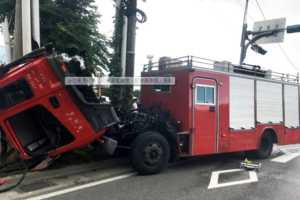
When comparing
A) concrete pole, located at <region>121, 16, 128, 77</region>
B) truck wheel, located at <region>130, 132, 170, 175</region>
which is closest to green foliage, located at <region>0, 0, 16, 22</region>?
concrete pole, located at <region>121, 16, 128, 77</region>

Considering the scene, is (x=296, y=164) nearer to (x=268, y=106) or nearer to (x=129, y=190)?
(x=268, y=106)

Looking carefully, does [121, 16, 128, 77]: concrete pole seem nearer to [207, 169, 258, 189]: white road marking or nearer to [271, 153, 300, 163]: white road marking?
[207, 169, 258, 189]: white road marking

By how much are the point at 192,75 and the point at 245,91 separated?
224cm

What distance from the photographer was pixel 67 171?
5574mm

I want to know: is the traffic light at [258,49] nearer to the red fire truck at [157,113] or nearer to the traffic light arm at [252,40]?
the traffic light arm at [252,40]

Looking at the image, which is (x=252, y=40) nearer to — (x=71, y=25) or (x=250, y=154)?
(x=250, y=154)

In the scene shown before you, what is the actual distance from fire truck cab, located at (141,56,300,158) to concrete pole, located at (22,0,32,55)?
343 centimetres

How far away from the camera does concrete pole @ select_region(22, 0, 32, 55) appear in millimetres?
5906

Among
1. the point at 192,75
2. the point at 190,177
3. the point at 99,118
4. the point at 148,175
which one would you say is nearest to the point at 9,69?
the point at 99,118

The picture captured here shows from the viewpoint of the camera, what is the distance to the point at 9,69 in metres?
4.61

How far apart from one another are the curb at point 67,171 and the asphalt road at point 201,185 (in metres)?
0.66

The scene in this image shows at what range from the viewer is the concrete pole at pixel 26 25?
5.91 m

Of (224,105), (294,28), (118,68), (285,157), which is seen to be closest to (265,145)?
(285,157)

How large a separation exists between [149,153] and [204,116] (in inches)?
72.2
